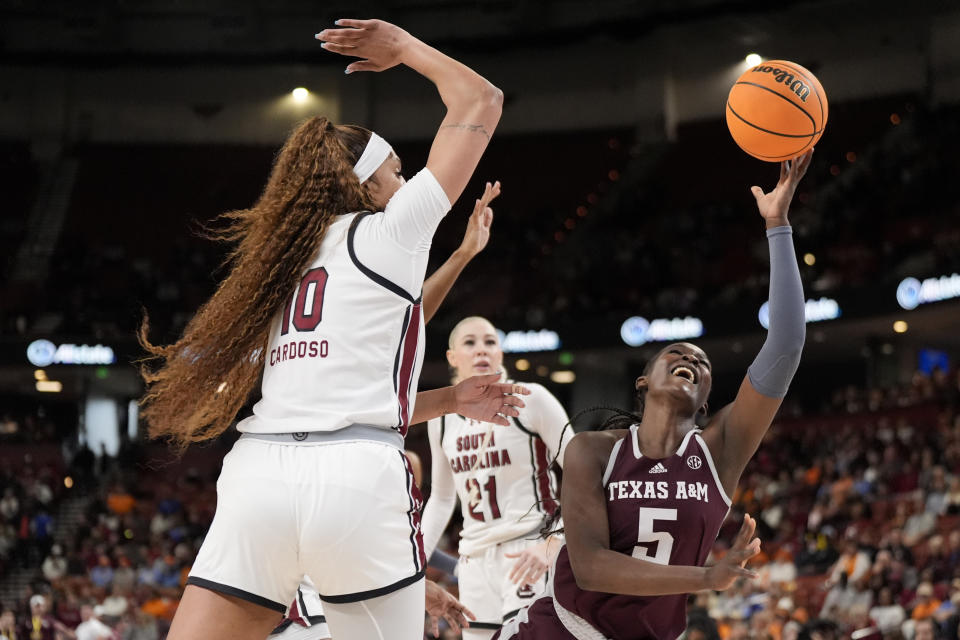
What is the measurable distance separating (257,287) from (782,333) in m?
1.75

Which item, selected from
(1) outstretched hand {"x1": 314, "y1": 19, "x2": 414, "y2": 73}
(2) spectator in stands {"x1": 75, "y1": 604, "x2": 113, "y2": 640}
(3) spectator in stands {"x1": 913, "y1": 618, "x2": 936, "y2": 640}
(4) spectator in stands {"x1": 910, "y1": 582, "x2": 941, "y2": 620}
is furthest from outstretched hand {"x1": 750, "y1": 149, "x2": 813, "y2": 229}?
(2) spectator in stands {"x1": 75, "y1": 604, "x2": 113, "y2": 640}

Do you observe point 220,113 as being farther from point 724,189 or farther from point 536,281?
point 724,189

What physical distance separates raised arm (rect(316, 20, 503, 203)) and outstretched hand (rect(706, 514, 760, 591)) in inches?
46.8

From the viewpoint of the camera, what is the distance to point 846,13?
2581 cm

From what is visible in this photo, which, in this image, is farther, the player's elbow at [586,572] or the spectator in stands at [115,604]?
the spectator in stands at [115,604]

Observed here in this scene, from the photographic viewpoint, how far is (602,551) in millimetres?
3547

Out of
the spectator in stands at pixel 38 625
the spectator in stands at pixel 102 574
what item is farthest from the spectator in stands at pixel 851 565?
the spectator in stands at pixel 102 574

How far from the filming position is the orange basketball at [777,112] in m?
5.01

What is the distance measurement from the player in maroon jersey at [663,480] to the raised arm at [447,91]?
122 centimetres

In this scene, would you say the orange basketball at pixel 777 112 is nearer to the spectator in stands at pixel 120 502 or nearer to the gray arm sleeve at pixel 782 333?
the gray arm sleeve at pixel 782 333

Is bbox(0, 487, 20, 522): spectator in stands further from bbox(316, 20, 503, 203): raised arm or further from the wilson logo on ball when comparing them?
bbox(316, 20, 503, 203): raised arm

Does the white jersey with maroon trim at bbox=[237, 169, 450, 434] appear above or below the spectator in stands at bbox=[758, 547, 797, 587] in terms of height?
above

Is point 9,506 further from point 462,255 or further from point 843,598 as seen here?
point 462,255

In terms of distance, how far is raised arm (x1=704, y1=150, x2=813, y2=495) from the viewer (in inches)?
145
